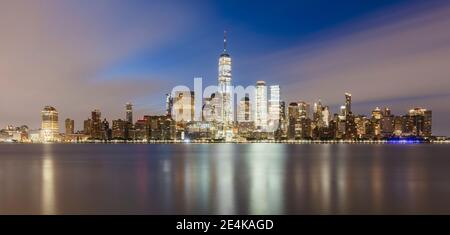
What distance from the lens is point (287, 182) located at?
38.5m

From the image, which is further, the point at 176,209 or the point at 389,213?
the point at 176,209

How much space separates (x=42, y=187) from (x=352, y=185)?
25.2m

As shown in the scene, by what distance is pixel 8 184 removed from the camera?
36.4m

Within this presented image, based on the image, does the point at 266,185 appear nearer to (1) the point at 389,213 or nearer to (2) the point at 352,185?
(2) the point at 352,185

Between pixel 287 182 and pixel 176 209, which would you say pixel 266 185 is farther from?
pixel 176 209
